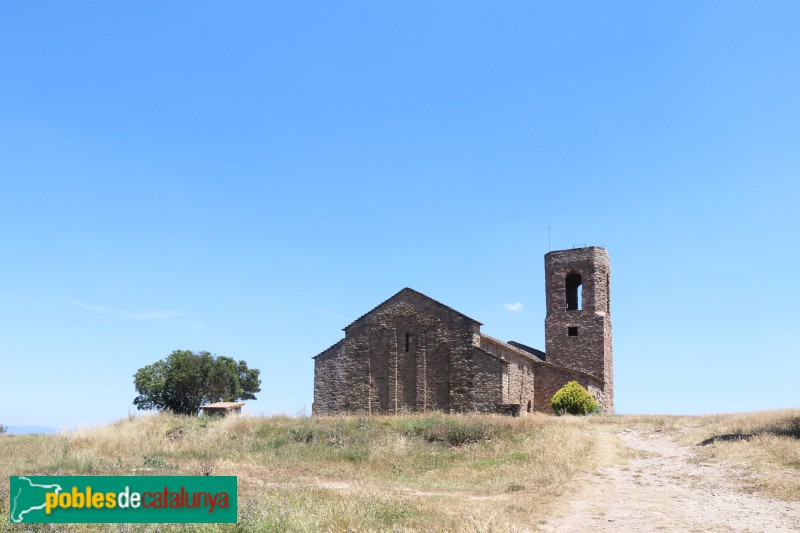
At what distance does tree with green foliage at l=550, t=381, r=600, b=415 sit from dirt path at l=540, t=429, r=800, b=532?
599 inches

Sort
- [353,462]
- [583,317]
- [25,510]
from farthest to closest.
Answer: [583,317] → [353,462] → [25,510]

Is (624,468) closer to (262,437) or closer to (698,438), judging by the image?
(698,438)

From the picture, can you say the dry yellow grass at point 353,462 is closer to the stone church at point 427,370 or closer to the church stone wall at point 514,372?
the stone church at point 427,370

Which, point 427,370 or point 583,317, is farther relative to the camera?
point 583,317

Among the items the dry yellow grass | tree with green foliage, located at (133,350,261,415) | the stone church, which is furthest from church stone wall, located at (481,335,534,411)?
tree with green foliage, located at (133,350,261,415)

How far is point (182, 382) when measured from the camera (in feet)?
169

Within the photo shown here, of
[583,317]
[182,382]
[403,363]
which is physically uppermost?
[583,317]

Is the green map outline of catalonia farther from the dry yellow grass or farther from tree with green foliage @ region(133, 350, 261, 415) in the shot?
tree with green foliage @ region(133, 350, 261, 415)

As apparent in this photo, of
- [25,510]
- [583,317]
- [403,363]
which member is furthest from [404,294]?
[25,510]

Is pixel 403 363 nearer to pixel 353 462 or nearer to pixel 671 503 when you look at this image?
pixel 353 462

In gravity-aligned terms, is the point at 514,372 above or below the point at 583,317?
below

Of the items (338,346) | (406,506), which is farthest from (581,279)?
(406,506)

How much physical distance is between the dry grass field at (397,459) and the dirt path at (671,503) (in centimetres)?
46

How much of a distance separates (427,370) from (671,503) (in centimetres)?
2001
